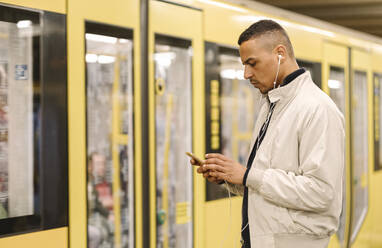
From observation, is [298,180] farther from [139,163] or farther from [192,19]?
[192,19]

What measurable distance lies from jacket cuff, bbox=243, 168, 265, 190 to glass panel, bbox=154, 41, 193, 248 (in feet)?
3.69

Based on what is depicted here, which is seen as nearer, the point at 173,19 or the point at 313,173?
the point at 313,173

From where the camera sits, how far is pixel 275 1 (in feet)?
18.5

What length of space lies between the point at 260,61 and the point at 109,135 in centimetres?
101

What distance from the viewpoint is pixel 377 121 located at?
19.0 feet

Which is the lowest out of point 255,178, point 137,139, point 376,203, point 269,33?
point 376,203

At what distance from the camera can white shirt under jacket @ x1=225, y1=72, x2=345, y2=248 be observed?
176 centimetres

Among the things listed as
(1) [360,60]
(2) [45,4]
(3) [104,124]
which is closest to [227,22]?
(3) [104,124]

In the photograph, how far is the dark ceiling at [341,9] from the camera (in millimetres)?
5641

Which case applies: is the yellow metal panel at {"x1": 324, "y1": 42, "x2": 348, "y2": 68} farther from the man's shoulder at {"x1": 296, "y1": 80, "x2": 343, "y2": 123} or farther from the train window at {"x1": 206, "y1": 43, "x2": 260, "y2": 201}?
the man's shoulder at {"x1": 296, "y1": 80, "x2": 343, "y2": 123}

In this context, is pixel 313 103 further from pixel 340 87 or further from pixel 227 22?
Result: pixel 340 87

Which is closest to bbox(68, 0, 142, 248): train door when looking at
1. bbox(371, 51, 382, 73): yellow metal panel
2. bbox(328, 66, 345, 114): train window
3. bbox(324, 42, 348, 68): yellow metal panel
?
bbox(324, 42, 348, 68): yellow metal panel

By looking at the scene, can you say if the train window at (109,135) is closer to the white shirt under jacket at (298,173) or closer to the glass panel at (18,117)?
the glass panel at (18,117)

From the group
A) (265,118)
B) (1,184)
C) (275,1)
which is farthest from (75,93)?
(275,1)
